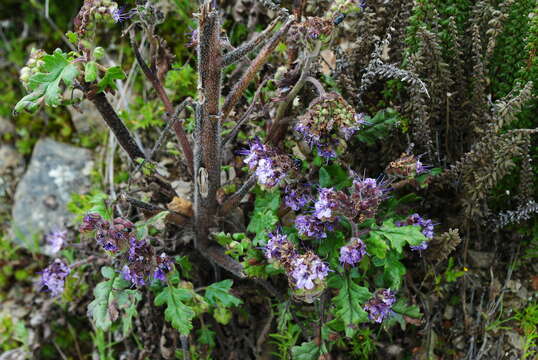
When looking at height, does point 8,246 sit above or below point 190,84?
below

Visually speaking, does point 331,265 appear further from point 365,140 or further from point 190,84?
point 190,84

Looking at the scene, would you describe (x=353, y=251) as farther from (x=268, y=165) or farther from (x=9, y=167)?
(x=9, y=167)

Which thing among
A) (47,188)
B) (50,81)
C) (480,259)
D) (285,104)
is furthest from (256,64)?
(47,188)

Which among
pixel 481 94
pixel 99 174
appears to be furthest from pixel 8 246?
pixel 481 94

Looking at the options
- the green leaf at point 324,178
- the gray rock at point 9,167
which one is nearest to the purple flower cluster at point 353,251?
the green leaf at point 324,178

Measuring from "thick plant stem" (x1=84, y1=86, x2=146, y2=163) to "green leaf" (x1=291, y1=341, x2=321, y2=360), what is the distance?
3.92 feet

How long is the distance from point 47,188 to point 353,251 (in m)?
2.44

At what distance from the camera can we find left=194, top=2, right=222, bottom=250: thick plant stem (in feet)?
6.82

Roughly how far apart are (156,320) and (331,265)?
1.16 metres

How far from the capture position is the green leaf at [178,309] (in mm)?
2330

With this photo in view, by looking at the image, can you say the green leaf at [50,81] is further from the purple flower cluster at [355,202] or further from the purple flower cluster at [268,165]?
the purple flower cluster at [355,202]

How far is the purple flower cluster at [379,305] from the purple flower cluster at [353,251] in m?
0.26

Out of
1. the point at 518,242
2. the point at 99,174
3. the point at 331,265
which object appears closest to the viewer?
the point at 331,265

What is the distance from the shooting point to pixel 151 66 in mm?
2465
